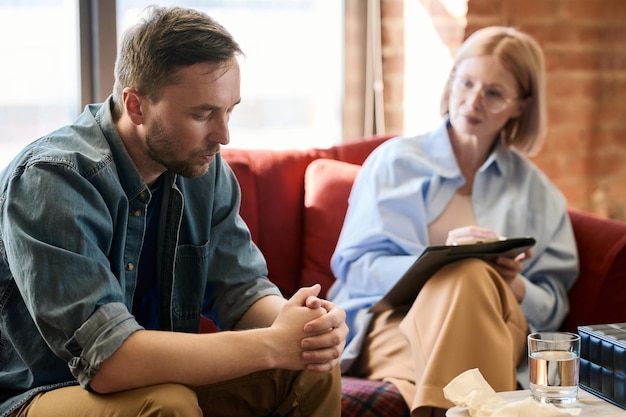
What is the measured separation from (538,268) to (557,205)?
0.65 feet

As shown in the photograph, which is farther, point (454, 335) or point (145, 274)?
point (454, 335)

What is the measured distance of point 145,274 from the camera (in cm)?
173

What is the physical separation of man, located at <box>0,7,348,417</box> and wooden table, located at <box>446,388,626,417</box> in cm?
24

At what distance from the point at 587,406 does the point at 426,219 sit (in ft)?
2.86

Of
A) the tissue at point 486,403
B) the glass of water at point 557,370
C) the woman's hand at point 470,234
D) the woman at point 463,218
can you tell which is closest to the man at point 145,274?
the tissue at point 486,403

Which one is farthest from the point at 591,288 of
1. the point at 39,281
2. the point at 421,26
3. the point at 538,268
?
the point at 39,281

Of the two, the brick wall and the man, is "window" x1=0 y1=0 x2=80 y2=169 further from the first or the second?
the brick wall

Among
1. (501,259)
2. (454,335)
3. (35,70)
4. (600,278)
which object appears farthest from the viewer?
(35,70)

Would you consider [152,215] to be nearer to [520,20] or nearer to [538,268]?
[538,268]

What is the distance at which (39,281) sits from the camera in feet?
4.64

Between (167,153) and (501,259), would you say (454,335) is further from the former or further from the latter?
(167,153)

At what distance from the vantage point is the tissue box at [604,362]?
155 centimetres

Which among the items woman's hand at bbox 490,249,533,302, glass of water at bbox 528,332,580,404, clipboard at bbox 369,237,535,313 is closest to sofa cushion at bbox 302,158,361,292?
clipboard at bbox 369,237,535,313

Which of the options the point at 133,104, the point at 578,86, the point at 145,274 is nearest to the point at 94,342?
the point at 145,274
